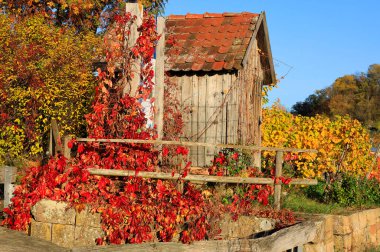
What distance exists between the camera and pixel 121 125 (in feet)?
30.6

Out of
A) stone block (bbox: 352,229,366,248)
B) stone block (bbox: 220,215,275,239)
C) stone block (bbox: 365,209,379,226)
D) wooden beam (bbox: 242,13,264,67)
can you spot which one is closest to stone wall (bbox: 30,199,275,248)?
stone block (bbox: 220,215,275,239)

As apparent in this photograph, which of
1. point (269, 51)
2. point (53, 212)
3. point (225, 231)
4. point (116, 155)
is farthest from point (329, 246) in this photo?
point (269, 51)

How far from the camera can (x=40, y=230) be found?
8.04 metres

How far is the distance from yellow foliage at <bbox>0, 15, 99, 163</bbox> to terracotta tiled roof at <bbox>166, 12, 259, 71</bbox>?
2.24 meters

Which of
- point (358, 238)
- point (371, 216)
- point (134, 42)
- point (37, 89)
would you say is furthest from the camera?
point (37, 89)

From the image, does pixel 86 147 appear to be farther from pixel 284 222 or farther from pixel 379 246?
pixel 379 246

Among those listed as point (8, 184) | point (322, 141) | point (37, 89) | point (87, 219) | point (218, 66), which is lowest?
point (87, 219)

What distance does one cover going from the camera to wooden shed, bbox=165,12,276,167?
13789 mm

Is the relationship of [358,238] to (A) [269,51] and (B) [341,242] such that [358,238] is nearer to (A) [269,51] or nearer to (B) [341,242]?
(B) [341,242]

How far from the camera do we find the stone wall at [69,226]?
25.9 feet

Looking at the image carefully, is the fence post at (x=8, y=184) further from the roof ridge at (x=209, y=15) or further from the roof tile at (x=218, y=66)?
the roof ridge at (x=209, y=15)

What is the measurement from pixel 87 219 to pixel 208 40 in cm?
766

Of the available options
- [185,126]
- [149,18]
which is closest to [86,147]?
[149,18]

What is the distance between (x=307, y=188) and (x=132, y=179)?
6397 mm
